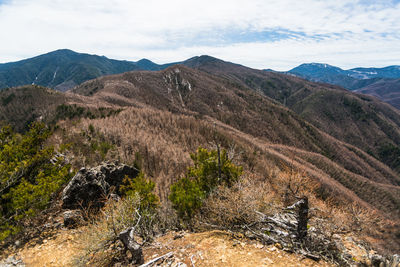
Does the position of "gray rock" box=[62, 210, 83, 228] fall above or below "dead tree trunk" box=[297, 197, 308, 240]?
below

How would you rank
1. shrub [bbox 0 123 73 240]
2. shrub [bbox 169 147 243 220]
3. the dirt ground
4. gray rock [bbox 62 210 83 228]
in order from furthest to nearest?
shrub [bbox 169 147 243 220], gray rock [bbox 62 210 83 228], shrub [bbox 0 123 73 240], the dirt ground

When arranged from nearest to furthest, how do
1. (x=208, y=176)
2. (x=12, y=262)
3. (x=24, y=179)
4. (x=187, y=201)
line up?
(x=12, y=262) → (x=24, y=179) → (x=187, y=201) → (x=208, y=176)

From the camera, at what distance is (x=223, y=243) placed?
9414 millimetres

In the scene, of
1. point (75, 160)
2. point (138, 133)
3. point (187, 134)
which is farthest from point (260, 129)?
point (75, 160)

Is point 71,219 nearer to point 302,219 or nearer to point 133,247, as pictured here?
point 133,247

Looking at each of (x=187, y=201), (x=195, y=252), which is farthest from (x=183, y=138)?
(x=195, y=252)

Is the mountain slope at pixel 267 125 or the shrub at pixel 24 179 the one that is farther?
the mountain slope at pixel 267 125

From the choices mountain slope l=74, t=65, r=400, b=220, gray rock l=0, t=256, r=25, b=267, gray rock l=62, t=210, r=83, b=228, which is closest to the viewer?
gray rock l=0, t=256, r=25, b=267

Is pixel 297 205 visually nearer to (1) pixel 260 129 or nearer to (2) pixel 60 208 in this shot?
(2) pixel 60 208

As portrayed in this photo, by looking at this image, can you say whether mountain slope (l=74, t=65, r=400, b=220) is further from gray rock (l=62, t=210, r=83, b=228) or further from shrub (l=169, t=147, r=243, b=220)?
gray rock (l=62, t=210, r=83, b=228)

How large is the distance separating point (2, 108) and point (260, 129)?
166 metres

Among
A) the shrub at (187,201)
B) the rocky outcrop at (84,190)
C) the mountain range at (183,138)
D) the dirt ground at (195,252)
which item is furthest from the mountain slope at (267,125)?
the dirt ground at (195,252)

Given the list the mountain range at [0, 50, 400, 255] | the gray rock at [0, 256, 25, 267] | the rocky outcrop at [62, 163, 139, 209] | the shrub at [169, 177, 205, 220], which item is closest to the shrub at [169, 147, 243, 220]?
the shrub at [169, 177, 205, 220]

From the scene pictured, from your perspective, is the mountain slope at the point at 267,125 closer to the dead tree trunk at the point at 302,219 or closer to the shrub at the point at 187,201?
the shrub at the point at 187,201
